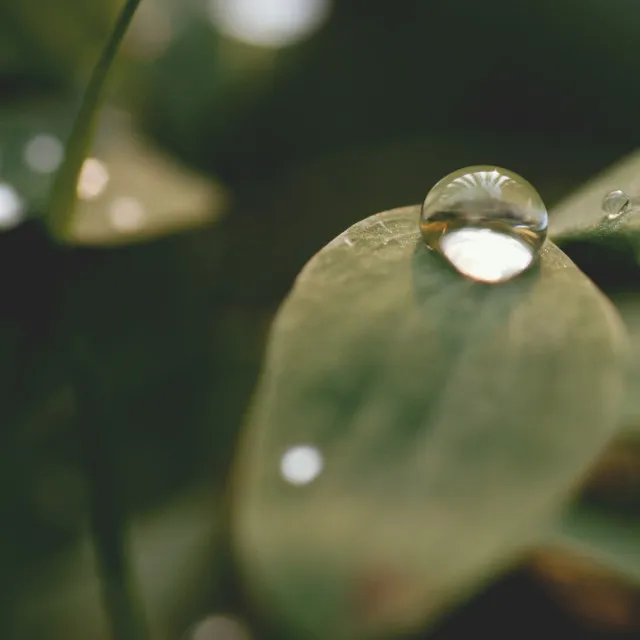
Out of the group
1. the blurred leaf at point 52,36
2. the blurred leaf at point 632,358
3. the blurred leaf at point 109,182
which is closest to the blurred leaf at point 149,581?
the blurred leaf at point 109,182

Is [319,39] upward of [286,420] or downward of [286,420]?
upward

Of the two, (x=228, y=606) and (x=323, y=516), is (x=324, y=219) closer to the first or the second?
(x=228, y=606)

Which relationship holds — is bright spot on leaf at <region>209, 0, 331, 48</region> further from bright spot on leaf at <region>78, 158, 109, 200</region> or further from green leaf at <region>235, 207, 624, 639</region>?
green leaf at <region>235, 207, 624, 639</region>

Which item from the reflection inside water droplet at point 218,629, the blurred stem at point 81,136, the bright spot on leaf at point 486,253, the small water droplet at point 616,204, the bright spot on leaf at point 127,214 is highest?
the bright spot on leaf at point 127,214

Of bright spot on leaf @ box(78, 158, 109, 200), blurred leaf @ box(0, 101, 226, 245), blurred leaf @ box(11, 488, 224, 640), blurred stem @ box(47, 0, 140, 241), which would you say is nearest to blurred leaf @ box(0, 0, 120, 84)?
blurred leaf @ box(0, 101, 226, 245)

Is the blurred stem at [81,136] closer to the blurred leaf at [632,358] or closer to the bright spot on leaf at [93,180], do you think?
the bright spot on leaf at [93,180]

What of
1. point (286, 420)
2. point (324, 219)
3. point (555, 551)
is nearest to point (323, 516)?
point (286, 420)
